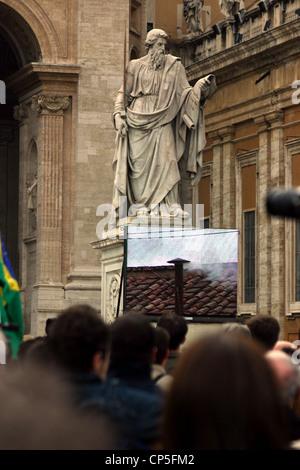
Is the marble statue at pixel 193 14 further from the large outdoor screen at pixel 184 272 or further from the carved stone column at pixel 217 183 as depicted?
the large outdoor screen at pixel 184 272

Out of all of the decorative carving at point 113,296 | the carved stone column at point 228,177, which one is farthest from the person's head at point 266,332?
the carved stone column at point 228,177

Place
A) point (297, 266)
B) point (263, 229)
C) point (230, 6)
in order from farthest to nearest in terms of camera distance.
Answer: point (230, 6) < point (263, 229) < point (297, 266)

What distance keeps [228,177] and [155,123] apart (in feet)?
47.4

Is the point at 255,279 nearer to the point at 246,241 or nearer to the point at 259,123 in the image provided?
the point at 246,241

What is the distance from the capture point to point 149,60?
18.5 meters

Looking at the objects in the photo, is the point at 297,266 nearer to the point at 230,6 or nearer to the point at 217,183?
the point at 217,183

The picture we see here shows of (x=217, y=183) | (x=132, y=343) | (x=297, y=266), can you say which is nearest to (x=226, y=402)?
(x=132, y=343)

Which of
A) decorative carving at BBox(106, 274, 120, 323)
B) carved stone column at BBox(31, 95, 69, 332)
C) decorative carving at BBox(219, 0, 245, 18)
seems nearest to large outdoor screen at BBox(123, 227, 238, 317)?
decorative carving at BBox(106, 274, 120, 323)

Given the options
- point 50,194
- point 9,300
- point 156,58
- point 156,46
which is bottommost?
point 9,300

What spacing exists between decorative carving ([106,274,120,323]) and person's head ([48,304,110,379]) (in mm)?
12787

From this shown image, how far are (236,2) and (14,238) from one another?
816cm

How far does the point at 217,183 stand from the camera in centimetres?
3334

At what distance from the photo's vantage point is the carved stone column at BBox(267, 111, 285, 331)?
2973 centimetres

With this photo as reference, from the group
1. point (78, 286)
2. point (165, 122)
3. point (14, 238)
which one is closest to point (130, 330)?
point (165, 122)
